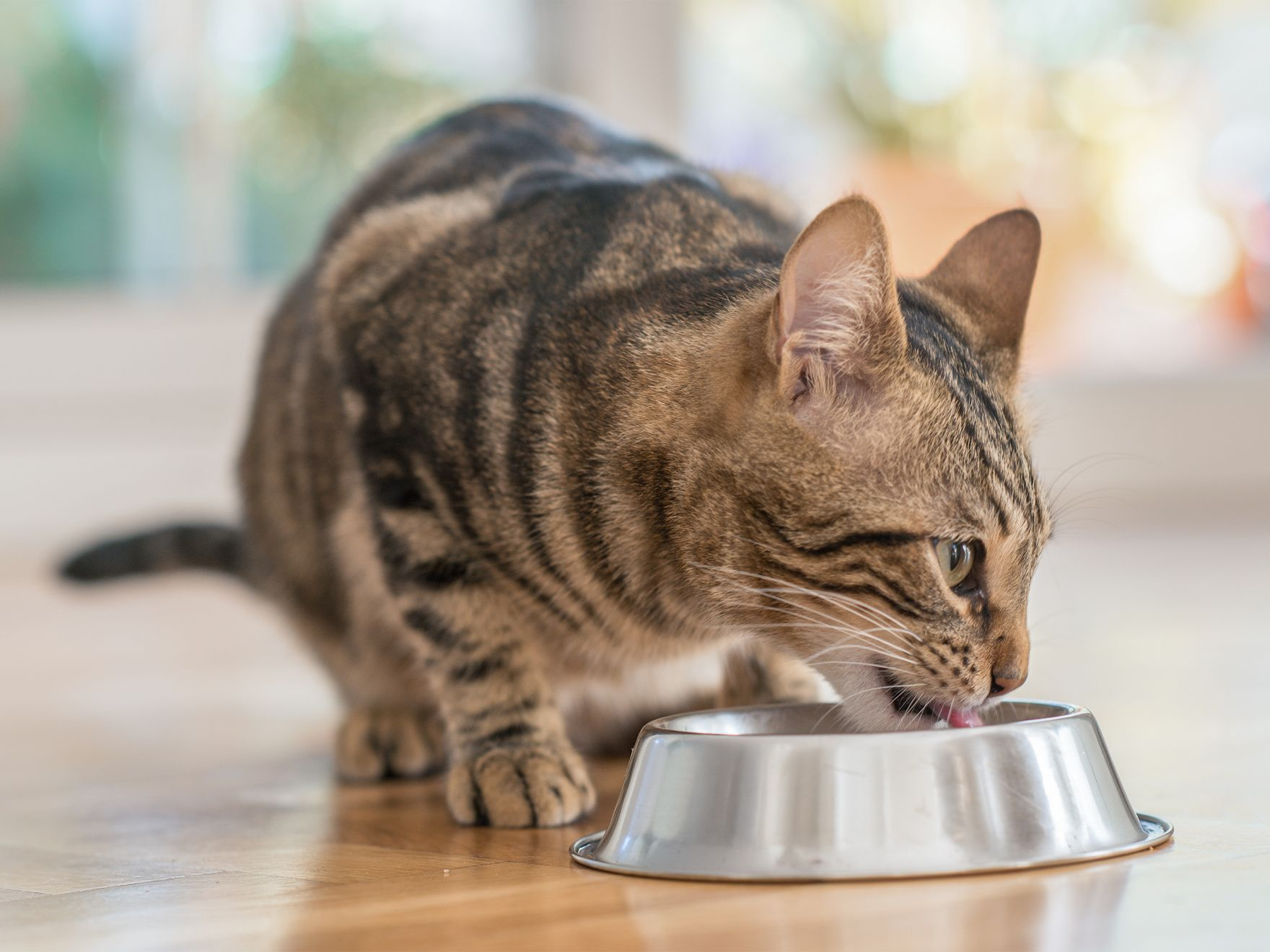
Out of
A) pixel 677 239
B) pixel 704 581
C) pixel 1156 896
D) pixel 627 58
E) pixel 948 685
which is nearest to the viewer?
pixel 1156 896

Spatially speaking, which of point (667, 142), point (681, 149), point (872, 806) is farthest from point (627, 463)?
point (681, 149)

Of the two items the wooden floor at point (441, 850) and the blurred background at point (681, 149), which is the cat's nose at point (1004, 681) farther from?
the blurred background at point (681, 149)

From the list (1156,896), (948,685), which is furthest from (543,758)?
(1156,896)

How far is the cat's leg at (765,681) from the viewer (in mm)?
1758

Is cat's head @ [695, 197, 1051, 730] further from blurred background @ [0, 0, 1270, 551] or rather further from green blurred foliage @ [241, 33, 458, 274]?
green blurred foliage @ [241, 33, 458, 274]

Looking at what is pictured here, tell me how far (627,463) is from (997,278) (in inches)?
16.4

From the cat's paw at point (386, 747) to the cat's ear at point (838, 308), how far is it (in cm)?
71

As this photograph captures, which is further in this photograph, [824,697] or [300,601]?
[300,601]

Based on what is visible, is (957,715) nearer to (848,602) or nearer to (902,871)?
(848,602)

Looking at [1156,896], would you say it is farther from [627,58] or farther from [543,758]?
[627,58]

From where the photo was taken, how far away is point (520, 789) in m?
1.48

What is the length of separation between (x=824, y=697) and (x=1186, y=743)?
388 millimetres

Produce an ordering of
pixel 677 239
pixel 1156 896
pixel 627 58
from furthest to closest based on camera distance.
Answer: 1. pixel 627 58
2. pixel 677 239
3. pixel 1156 896

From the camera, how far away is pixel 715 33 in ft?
17.3
